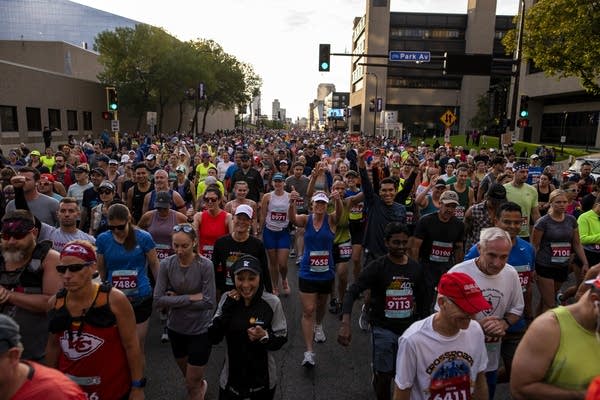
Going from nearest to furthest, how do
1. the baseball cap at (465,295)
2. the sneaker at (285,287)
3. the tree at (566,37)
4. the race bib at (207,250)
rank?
the baseball cap at (465,295), the race bib at (207,250), the sneaker at (285,287), the tree at (566,37)

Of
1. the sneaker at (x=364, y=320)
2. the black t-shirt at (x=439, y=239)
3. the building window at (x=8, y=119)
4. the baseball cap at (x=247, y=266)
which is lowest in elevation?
the sneaker at (x=364, y=320)

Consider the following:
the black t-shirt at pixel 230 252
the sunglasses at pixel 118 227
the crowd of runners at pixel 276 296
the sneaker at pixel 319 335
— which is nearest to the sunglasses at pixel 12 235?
the crowd of runners at pixel 276 296

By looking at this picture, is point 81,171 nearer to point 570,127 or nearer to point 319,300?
point 319,300

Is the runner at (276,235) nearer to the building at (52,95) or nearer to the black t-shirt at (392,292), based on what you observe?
the black t-shirt at (392,292)

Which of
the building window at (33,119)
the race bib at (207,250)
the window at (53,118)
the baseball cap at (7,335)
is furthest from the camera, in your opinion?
the window at (53,118)

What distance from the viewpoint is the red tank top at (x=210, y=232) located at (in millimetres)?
5680

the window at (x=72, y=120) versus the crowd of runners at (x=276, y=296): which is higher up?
A: the window at (x=72, y=120)

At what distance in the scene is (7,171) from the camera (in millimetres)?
7434

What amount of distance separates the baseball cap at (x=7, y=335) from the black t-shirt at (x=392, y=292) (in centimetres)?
251

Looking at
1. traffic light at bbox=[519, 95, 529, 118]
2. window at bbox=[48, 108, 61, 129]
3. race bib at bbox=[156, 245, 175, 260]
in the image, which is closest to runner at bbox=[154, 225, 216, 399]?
race bib at bbox=[156, 245, 175, 260]

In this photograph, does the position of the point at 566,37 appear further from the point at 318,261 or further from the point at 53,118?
the point at 53,118

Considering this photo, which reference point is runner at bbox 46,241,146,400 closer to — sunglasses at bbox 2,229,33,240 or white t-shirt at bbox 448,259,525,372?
sunglasses at bbox 2,229,33,240

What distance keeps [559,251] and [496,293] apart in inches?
104

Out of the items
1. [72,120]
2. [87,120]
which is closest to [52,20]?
[87,120]
